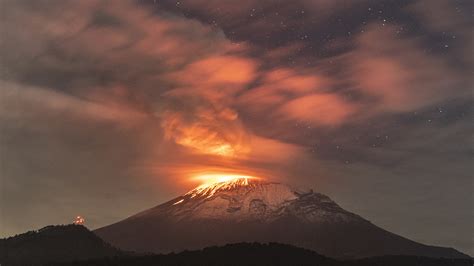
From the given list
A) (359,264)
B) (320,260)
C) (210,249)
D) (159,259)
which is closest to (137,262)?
(159,259)

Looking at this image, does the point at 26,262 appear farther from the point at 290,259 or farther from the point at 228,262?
the point at 290,259

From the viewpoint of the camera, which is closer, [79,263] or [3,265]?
[79,263]

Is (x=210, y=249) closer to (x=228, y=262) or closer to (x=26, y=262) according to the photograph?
(x=228, y=262)

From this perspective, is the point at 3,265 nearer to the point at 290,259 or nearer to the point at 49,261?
the point at 49,261

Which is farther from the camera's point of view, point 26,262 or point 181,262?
point 26,262

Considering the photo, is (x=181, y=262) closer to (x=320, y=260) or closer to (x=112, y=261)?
(x=112, y=261)

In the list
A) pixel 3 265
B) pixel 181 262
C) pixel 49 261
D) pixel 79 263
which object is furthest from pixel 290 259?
pixel 3 265

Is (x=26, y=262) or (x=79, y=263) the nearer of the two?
(x=79, y=263)

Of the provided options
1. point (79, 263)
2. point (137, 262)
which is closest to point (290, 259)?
point (137, 262)
